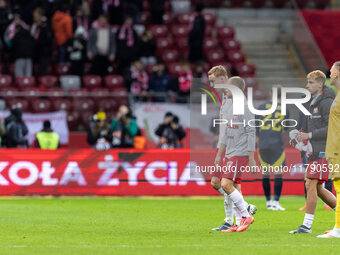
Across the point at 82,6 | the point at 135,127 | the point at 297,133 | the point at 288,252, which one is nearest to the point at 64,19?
Result: the point at 82,6

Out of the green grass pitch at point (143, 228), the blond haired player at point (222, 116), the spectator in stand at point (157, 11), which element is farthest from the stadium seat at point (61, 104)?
the blond haired player at point (222, 116)

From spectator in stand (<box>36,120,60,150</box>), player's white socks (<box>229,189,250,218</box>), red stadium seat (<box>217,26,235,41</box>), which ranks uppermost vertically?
red stadium seat (<box>217,26,235,41</box>)

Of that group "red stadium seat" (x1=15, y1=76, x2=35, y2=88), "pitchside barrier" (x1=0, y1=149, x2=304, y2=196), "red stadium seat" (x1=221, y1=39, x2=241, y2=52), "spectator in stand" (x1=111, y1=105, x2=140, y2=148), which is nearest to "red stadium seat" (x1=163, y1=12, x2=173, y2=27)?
"red stadium seat" (x1=221, y1=39, x2=241, y2=52)

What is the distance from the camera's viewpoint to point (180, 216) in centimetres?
1443

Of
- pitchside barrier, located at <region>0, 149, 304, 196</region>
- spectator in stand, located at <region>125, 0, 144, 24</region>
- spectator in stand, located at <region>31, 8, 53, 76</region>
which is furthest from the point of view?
spectator in stand, located at <region>125, 0, 144, 24</region>

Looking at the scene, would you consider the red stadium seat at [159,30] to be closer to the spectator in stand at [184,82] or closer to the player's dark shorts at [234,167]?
the spectator in stand at [184,82]

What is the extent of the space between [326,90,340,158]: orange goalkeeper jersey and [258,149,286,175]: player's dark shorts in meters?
5.39

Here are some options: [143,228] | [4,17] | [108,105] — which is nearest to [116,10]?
[4,17]

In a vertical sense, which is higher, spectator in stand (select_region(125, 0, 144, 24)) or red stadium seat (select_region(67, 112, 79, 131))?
spectator in stand (select_region(125, 0, 144, 24))

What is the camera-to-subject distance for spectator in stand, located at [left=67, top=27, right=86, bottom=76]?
80.6 feet

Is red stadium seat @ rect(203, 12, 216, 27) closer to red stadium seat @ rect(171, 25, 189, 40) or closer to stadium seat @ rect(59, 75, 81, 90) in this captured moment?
red stadium seat @ rect(171, 25, 189, 40)

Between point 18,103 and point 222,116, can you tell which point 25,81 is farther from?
point 222,116

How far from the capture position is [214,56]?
26.3m

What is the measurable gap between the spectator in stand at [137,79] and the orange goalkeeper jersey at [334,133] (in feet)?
43.1
